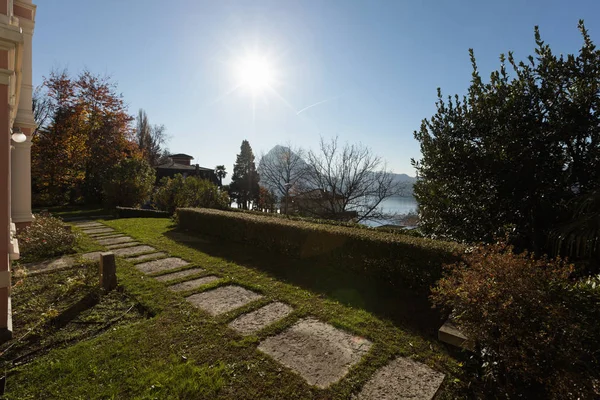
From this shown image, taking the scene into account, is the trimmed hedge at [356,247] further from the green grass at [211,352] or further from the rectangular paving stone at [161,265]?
the rectangular paving stone at [161,265]

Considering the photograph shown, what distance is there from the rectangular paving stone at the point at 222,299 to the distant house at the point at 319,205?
458 inches

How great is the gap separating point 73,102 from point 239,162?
80.2ft

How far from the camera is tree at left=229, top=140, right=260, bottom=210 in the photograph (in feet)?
137

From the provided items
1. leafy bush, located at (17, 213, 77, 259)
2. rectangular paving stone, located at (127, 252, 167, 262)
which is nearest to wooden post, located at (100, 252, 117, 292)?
rectangular paving stone, located at (127, 252, 167, 262)

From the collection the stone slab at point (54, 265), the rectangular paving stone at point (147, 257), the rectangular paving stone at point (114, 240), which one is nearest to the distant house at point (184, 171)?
the rectangular paving stone at point (114, 240)

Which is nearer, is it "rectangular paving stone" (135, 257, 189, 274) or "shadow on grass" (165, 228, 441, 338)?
"shadow on grass" (165, 228, 441, 338)

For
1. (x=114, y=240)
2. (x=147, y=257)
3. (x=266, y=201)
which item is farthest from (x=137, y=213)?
(x=266, y=201)

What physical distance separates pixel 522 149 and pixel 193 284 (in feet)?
22.7

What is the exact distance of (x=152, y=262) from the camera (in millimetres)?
6438

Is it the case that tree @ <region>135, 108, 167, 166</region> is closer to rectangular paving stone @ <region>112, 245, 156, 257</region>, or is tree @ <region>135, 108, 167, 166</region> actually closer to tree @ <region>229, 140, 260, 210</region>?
tree @ <region>229, 140, 260, 210</region>

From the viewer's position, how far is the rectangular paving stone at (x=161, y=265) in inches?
232

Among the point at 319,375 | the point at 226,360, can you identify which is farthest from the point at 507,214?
the point at 226,360

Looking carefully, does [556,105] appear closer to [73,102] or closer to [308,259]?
[308,259]

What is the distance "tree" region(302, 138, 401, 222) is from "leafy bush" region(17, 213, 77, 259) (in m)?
13.7
